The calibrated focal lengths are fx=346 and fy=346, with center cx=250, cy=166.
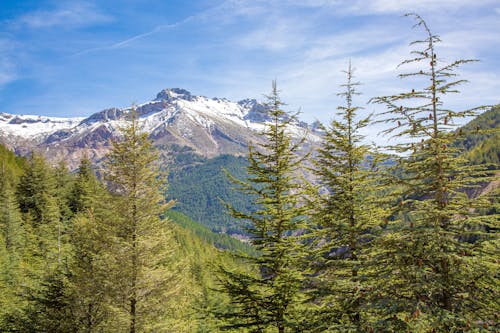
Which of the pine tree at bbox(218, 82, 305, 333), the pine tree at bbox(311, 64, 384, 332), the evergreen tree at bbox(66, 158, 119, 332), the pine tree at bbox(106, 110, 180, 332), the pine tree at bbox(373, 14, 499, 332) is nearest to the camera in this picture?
the pine tree at bbox(373, 14, 499, 332)

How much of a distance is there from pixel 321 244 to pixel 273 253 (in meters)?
1.81

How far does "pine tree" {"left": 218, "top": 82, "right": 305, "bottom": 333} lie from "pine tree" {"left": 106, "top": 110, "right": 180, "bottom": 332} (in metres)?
3.92

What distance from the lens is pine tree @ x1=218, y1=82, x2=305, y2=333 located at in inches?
467

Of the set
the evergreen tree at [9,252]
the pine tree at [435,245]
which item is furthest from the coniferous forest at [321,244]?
the evergreen tree at [9,252]

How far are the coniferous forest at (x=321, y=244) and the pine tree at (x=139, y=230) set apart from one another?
52 mm

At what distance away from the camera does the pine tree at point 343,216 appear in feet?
34.3

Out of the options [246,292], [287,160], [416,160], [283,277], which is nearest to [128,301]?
[246,292]

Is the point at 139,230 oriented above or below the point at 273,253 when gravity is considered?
above

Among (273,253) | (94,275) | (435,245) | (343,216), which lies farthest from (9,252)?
(435,245)

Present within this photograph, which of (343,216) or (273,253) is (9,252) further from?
(343,216)

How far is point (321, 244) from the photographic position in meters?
12.7

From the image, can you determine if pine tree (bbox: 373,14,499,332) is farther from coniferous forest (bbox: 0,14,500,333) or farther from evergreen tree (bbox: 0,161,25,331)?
evergreen tree (bbox: 0,161,25,331)

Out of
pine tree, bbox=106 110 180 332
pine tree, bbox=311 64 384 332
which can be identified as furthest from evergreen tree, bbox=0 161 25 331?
pine tree, bbox=311 64 384 332

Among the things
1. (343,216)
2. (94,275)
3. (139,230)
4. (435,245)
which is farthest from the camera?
(94,275)
